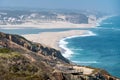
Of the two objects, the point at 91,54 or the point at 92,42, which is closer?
the point at 91,54

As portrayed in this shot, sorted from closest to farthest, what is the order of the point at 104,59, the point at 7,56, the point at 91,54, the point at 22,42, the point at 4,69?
the point at 4,69
the point at 7,56
the point at 22,42
the point at 104,59
the point at 91,54

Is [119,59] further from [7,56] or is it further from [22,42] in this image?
[7,56]

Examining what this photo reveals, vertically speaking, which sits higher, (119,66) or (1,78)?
(1,78)

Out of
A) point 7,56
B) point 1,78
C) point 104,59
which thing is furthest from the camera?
point 104,59

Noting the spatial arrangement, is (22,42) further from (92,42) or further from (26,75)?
(92,42)

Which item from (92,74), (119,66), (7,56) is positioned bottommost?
(119,66)

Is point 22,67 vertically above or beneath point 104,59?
above

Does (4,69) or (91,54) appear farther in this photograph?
(91,54)

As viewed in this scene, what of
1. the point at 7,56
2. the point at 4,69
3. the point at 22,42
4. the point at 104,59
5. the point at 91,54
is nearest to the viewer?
the point at 4,69

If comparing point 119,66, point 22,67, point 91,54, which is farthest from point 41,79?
point 91,54

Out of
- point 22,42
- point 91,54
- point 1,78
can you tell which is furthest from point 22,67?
point 91,54
